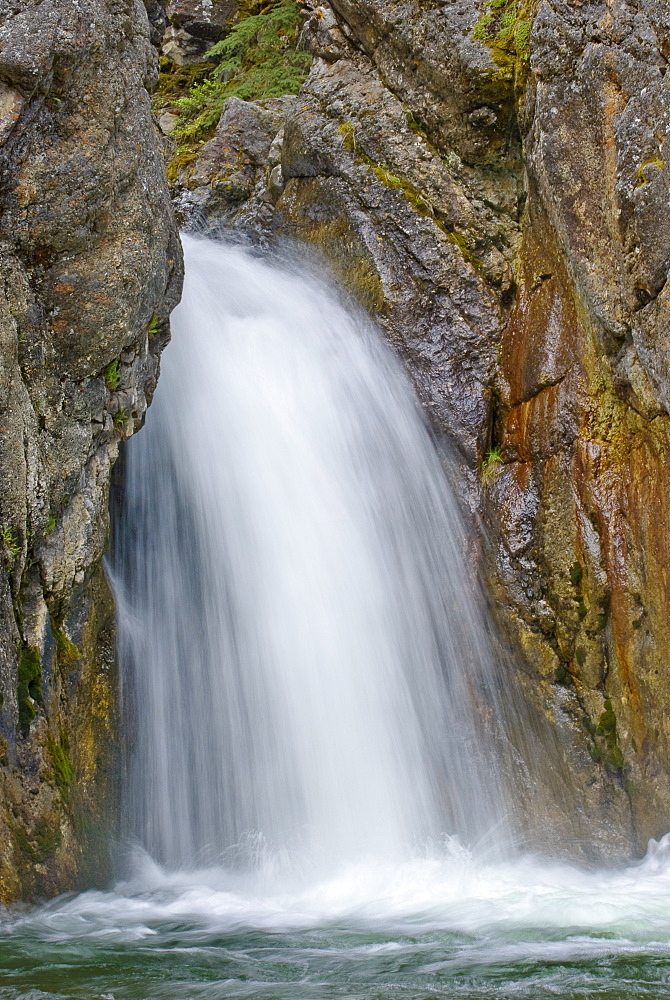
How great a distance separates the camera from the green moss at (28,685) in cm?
464

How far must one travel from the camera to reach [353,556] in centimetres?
679

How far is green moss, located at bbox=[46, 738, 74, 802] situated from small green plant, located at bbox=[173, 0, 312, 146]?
32.8ft

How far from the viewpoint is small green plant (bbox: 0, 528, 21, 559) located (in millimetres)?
4535

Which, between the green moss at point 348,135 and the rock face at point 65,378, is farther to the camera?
the green moss at point 348,135

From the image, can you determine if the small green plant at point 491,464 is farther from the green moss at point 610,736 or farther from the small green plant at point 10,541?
the small green plant at point 10,541

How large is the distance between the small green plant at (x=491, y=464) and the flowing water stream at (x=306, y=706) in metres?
0.39

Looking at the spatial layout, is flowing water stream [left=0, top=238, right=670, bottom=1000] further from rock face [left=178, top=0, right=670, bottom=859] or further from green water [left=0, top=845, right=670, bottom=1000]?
rock face [left=178, top=0, right=670, bottom=859]

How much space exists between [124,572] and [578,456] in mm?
3754

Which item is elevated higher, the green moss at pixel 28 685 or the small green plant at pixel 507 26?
the small green plant at pixel 507 26

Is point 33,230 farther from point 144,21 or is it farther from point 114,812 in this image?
point 114,812

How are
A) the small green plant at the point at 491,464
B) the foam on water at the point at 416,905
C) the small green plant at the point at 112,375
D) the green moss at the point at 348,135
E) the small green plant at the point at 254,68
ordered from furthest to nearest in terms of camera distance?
the small green plant at the point at 254,68, the green moss at the point at 348,135, the small green plant at the point at 491,464, the small green plant at the point at 112,375, the foam on water at the point at 416,905

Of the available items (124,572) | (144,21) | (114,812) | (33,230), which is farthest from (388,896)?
(144,21)

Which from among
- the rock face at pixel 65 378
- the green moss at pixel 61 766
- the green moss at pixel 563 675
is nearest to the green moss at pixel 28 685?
the rock face at pixel 65 378

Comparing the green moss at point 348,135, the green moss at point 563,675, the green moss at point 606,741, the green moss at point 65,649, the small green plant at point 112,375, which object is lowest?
the green moss at point 606,741
